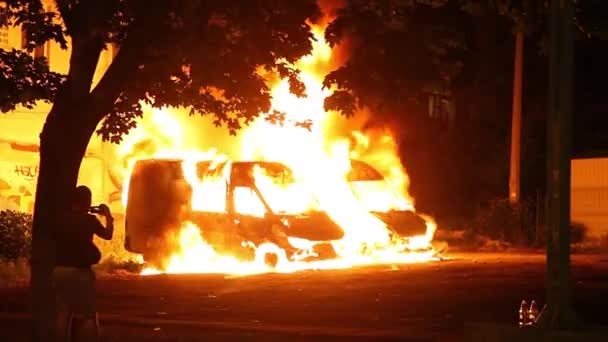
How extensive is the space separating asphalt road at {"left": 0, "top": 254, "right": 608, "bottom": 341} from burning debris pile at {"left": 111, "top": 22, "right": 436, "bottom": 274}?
122 centimetres

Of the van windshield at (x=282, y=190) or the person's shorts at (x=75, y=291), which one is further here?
the van windshield at (x=282, y=190)

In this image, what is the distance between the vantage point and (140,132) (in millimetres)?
29969

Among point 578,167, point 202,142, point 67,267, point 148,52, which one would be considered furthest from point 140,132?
point 67,267

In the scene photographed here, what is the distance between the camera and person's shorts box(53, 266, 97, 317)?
10.2 meters

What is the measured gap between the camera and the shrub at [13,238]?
74.4 feet

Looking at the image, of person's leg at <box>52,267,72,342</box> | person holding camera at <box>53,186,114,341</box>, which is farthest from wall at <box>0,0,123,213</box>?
person's leg at <box>52,267,72,342</box>

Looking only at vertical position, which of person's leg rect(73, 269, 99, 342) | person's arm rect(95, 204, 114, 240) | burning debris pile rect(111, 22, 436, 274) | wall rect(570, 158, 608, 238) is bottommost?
person's leg rect(73, 269, 99, 342)

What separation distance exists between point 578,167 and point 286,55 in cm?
2252

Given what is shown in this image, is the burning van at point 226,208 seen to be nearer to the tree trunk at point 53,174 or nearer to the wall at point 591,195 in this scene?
the wall at point 591,195

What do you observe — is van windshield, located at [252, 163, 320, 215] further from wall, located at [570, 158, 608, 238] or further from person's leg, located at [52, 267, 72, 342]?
person's leg, located at [52, 267, 72, 342]

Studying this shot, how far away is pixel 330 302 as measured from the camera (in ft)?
55.4

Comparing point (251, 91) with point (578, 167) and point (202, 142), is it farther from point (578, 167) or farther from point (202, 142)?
point (578, 167)

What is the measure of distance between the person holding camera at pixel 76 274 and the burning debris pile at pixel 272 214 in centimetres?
1108

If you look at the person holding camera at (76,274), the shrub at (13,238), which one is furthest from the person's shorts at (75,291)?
the shrub at (13,238)
